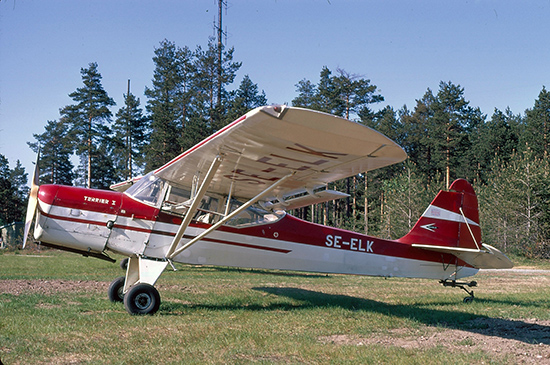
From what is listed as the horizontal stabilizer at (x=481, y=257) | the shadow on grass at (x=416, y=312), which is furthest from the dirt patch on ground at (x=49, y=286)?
the horizontal stabilizer at (x=481, y=257)

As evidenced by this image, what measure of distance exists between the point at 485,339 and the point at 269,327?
2.93m

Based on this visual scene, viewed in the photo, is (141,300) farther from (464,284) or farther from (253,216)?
(464,284)

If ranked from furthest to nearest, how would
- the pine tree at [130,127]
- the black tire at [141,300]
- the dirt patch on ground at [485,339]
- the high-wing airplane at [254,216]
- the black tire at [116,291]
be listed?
the pine tree at [130,127] → the black tire at [116,291] → the black tire at [141,300] → the high-wing airplane at [254,216] → the dirt patch on ground at [485,339]

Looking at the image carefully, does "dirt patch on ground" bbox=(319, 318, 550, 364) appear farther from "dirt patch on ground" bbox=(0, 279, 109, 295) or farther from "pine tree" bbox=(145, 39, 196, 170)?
"pine tree" bbox=(145, 39, 196, 170)

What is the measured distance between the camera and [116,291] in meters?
8.23

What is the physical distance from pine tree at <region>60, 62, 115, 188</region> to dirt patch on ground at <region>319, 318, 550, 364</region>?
126 feet

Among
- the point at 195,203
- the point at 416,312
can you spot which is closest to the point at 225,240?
the point at 195,203

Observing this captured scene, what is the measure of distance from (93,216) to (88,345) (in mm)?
3227

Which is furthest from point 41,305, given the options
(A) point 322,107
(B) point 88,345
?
(A) point 322,107

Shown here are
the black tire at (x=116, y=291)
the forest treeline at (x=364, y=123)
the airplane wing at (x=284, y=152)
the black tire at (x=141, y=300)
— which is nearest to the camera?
the airplane wing at (x=284, y=152)

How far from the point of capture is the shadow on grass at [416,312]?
6297 mm

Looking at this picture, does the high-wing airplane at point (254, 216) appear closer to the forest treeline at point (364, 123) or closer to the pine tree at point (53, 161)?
the forest treeline at point (364, 123)

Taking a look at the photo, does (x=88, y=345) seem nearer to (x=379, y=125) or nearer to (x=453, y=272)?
(x=453, y=272)

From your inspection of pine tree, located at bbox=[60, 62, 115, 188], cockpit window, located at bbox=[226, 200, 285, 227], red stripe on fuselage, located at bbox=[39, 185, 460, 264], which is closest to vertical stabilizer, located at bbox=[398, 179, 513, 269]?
red stripe on fuselage, located at bbox=[39, 185, 460, 264]
